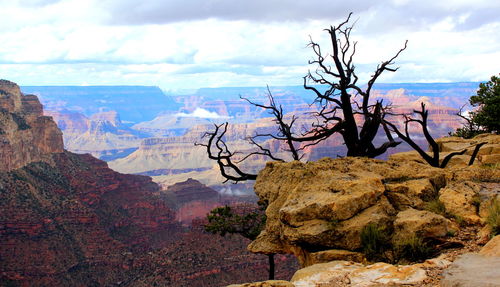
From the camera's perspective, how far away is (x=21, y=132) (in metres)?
105

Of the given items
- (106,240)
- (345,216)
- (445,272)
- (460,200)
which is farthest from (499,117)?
(106,240)

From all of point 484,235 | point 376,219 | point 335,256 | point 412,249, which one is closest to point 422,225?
point 412,249

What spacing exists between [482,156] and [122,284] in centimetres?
6519

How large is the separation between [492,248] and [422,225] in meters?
1.57

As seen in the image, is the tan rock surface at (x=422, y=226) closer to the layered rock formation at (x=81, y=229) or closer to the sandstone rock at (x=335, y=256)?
the sandstone rock at (x=335, y=256)

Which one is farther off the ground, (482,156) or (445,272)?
(482,156)

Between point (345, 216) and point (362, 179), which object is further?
point (362, 179)

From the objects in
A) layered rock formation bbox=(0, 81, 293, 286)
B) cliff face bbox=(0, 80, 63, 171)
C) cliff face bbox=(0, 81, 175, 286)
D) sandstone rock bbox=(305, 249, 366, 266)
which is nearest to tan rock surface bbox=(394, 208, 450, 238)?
sandstone rock bbox=(305, 249, 366, 266)

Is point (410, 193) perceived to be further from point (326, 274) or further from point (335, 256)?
point (326, 274)

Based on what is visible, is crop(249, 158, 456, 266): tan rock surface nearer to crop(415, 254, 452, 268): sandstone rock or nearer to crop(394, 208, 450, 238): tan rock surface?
crop(394, 208, 450, 238): tan rock surface

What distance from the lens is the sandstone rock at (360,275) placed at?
8.77 m

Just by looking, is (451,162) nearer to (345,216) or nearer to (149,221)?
(345,216)

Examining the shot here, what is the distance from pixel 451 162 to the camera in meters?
18.3

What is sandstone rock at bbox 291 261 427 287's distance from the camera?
8.77m
